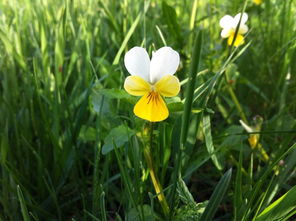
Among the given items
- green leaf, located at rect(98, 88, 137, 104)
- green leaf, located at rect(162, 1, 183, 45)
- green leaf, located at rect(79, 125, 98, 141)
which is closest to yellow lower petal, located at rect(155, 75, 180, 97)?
green leaf, located at rect(98, 88, 137, 104)

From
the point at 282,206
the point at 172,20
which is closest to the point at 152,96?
the point at 282,206

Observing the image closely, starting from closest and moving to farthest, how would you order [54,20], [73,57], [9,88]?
[9,88]
[73,57]
[54,20]

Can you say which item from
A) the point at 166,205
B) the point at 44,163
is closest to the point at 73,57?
the point at 44,163

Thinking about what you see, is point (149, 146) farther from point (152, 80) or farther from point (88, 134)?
point (88, 134)

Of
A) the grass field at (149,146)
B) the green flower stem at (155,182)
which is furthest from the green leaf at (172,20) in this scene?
the green flower stem at (155,182)

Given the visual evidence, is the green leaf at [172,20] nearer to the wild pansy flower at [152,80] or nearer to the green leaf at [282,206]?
the wild pansy flower at [152,80]

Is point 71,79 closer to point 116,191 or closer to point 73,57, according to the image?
point 73,57

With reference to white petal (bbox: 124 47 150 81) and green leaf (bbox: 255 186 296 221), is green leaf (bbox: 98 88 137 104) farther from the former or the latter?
green leaf (bbox: 255 186 296 221)
